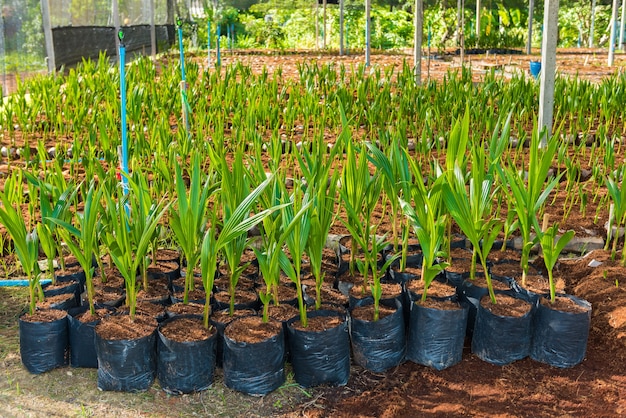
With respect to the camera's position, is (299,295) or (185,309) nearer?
(299,295)

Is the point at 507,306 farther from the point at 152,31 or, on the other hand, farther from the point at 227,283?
the point at 152,31

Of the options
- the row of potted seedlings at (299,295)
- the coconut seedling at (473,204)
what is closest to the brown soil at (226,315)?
the row of potted seedlings at (299,295)

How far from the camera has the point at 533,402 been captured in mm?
2074

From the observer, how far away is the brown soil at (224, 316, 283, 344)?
2111mm

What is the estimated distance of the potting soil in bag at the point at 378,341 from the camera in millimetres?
2242

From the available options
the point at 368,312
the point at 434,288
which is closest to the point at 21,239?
the point at 368,312

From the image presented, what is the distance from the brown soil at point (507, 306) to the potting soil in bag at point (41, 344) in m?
1.38

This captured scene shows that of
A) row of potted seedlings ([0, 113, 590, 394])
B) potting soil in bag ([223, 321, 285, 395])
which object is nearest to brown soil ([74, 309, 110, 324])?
row of potted seedlings ([0, 113, 590, 394])

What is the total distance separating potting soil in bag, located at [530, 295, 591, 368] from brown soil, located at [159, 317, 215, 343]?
106 centimetres

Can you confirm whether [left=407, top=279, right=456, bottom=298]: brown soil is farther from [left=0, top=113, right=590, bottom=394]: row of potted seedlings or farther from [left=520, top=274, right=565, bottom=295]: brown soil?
[left=520, top=274, right=565, bottom=295]: brown soil

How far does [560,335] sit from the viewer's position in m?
2.24

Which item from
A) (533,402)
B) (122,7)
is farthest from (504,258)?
(122,7)

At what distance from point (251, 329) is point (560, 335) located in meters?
0.98

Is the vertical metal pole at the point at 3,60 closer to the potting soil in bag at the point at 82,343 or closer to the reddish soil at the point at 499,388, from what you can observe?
the potting soil in bag at the point at 82,343
